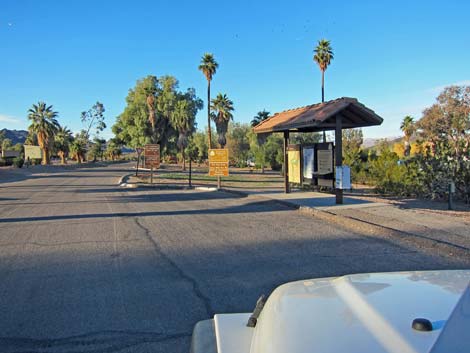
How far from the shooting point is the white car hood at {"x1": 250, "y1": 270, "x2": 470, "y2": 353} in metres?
1.59

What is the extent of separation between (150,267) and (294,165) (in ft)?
37.2

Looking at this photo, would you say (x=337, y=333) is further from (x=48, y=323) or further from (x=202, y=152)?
(x=202, y=152)

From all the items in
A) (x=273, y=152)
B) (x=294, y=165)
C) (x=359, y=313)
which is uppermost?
(x=273, y=152)

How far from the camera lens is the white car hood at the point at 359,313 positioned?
62.7 inches

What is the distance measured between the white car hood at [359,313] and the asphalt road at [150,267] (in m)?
2.11

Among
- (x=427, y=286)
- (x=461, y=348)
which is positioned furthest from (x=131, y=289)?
(x=461, y=348)

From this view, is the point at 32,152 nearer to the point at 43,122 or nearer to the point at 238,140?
the point at 43,122

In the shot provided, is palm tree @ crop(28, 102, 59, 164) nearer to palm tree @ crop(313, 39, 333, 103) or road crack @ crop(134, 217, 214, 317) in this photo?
palm tree @ crop(313, 39, 333, 103)

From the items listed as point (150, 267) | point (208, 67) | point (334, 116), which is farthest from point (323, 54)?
point (150, 267)

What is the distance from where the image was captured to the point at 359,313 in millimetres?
1840

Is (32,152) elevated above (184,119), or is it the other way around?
(184,119)

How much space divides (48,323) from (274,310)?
10.8 ft

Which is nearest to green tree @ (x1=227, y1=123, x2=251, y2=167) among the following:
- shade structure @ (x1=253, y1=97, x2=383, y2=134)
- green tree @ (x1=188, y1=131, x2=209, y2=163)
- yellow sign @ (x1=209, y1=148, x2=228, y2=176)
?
green tree @ (x1=188, y1=131, x2=209, y2=163)

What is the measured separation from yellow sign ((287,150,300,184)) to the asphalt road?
478 centimetres
